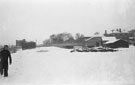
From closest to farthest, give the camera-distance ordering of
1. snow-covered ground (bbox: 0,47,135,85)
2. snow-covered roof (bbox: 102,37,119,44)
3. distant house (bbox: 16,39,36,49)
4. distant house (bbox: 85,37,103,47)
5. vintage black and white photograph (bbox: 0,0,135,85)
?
1. snow-covered ground (bbox: 0,47,135,85)
2. vintage black and white photograph (bbox: 0,0,135,85)
3. distant house (bbox: 16,39,36,49)
4. snow-covered roof (bbox: 102,37,119,44)
5. distant house (bbox: 85,37,103,47)

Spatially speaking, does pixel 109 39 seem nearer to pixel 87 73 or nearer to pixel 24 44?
pixel 87 73

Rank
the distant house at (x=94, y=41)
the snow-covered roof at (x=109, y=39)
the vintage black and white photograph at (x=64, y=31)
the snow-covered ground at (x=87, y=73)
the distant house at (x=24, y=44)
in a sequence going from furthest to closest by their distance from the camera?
the distant house at (x=94, y=41) → the snow-covered roof at (x=109, y=39) → the distant house at (x=24, y=44) → the vintage black and white photograph at (x=64, y=31) → the snow-covered ground at (x=87, y=73)

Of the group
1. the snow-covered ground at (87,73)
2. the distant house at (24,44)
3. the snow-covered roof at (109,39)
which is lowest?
the snow-covered ground at (87,73)

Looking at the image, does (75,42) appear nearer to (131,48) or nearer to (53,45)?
(53,45)

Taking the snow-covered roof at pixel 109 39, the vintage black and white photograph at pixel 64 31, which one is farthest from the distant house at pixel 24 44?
the snow-covered roof at pixel 109 39

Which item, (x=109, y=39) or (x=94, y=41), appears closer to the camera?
(x=109, y=39)

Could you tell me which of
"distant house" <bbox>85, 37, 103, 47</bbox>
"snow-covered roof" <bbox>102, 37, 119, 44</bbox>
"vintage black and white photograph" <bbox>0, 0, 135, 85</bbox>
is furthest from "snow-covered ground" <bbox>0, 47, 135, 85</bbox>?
"distant house" <bbox>85, 37, 103, 47</bbox>

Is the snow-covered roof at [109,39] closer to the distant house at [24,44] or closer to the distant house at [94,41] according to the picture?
the distant house at [94,41]

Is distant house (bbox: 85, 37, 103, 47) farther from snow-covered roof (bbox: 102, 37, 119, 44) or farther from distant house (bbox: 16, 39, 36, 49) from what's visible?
distant house (bbox: 16, 39, 36, 49)

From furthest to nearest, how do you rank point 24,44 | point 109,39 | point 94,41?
point 94,41 → point 109,39 → point 24,44

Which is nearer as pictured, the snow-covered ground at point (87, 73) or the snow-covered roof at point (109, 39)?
the snow-covered ground at point (87, 73)

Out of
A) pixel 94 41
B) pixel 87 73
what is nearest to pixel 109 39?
pixel 94 41

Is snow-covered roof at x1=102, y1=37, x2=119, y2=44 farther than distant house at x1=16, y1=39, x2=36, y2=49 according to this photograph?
Yes

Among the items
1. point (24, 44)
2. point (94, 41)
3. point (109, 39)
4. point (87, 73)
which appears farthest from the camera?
point (94, 41)
